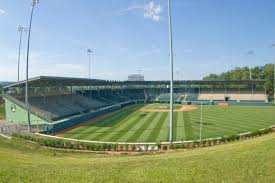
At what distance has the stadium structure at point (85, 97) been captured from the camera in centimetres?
3881

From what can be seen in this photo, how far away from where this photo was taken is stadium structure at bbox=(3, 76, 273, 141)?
38812 mm

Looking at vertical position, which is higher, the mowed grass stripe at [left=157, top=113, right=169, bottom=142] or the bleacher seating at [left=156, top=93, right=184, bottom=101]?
the bleacher seating at [left=156, top=93, right=184, bottom=101]

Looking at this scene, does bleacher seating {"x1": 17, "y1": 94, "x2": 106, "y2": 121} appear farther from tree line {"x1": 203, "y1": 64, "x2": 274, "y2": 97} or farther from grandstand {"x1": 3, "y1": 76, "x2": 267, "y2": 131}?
tree line {"x1": 203, "y1": 64, "x2": 274, "y2": 97}

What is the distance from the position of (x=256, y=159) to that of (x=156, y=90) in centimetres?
Answer: 8960

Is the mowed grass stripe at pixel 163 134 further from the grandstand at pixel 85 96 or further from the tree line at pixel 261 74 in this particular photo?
the tree line at pixel 261 74

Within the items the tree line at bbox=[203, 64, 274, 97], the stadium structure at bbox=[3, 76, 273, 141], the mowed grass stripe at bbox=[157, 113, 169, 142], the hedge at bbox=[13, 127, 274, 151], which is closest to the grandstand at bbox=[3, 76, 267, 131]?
the stadium structure at bbox=[3, 76, 273, 141]

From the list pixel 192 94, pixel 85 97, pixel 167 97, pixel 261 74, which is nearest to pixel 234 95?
pixel 192 94

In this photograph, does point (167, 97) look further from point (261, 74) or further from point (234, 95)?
point (261, 74)

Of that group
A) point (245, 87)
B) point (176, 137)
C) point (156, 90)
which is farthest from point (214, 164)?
point (156, 90)

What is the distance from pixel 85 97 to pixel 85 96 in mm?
2327

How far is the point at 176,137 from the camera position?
94.7 feet

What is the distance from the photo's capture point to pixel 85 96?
67500 millimetres

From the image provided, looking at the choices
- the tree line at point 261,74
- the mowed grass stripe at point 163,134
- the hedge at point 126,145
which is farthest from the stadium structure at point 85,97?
the tree line at point 261,74

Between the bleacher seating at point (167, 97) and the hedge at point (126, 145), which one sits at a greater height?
the bleacher seating at point (167, 97)
